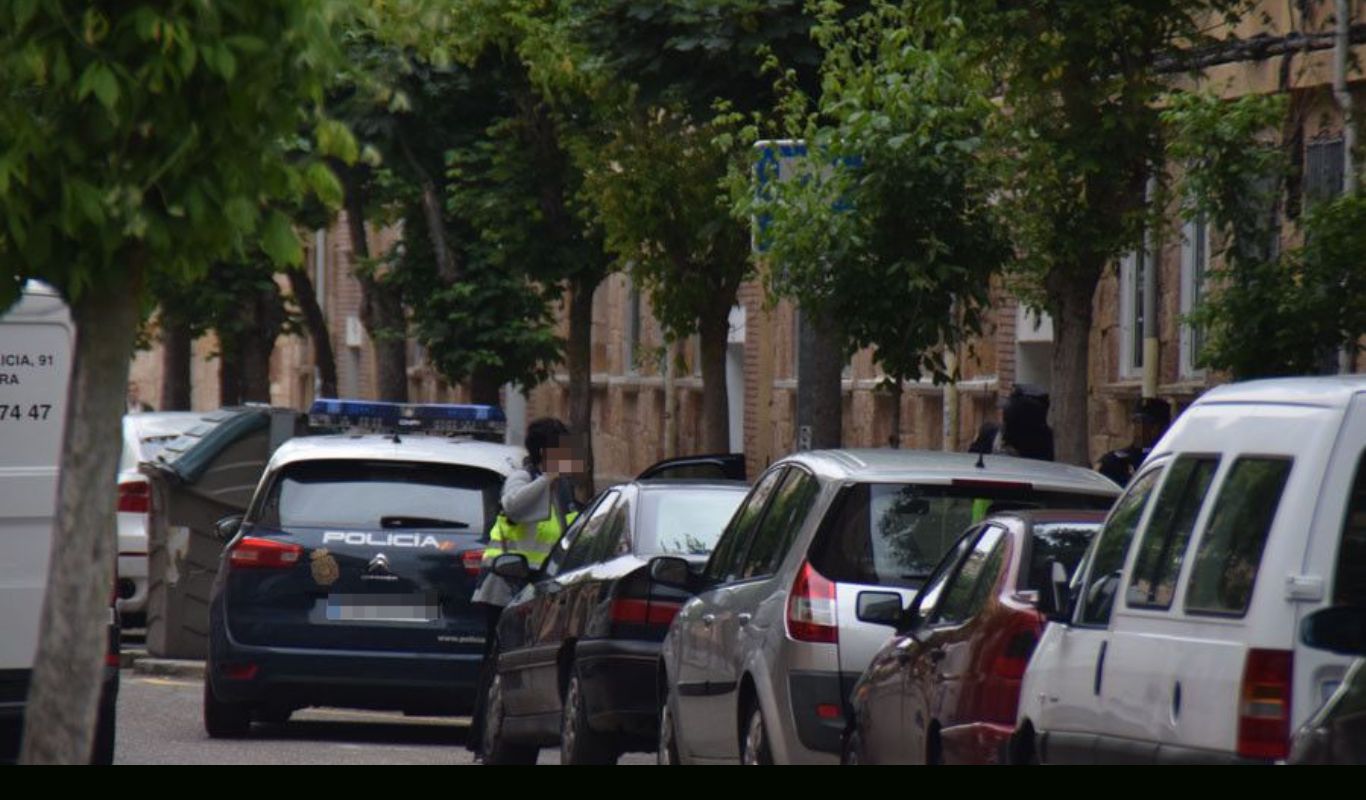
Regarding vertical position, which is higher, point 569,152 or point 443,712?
point 569,152

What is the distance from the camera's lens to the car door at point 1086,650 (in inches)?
329

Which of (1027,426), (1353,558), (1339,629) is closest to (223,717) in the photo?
(1027,426)

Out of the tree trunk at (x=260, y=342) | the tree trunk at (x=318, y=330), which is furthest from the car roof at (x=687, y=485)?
the tree trunk at (x=260, y=342)

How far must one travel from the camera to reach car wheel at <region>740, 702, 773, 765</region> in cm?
1086

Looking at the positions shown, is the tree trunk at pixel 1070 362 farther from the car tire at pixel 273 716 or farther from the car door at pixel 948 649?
the car door at pixel 948 649

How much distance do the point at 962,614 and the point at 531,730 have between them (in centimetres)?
452

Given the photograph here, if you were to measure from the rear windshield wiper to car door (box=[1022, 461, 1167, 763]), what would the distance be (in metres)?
7.52

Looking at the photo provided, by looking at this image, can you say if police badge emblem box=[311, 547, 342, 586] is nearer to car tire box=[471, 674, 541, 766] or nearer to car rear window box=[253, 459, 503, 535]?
car rear window box=[253, 459, 503, 535]

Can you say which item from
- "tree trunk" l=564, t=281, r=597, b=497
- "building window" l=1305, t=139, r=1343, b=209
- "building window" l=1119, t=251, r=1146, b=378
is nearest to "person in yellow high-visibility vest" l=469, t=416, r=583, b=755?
"building window" l=1305, t=139, r=1343, b=209

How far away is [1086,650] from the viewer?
851 centimetres

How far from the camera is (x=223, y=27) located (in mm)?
7438

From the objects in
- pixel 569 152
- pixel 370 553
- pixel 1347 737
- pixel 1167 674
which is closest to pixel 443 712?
pixel 370 553

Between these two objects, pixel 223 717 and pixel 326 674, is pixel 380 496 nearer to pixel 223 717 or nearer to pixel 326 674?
pixel 326 674
